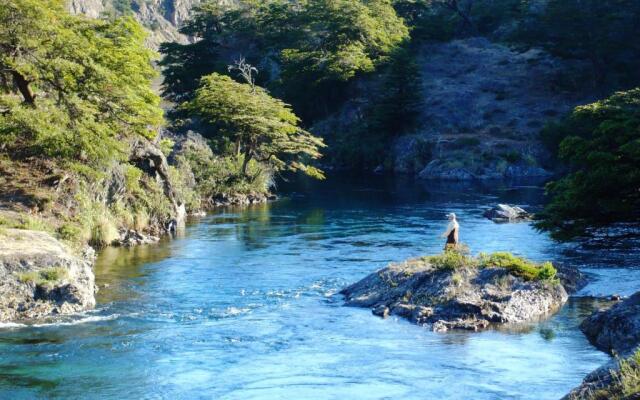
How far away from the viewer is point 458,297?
2498 centimetres

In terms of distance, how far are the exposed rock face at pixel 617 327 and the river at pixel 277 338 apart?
368 mm

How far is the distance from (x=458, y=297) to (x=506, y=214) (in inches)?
891

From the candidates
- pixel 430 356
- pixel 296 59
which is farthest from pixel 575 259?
pixel 296 59

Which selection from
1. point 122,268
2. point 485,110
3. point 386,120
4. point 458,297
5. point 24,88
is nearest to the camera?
point 458,297

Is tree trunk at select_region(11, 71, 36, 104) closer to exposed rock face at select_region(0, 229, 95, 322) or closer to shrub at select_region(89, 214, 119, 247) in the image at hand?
shrub at select_region(89, 214, 119, 247)

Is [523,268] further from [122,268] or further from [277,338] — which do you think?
[122,268]

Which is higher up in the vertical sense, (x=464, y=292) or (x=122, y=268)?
(x=122, y=268)

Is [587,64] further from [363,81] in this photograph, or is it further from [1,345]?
[1,345]

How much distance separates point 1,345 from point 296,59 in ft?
226

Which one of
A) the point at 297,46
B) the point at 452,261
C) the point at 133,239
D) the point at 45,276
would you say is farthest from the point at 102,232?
the point at 297,46

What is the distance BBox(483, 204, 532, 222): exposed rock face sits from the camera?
46228 mm

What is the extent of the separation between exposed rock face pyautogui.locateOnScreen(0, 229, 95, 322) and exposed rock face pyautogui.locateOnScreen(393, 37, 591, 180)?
1968 inches

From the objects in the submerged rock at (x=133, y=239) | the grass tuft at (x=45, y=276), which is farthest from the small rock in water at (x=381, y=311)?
the submerged rock at (x=133, y=239)

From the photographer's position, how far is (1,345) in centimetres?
2173
